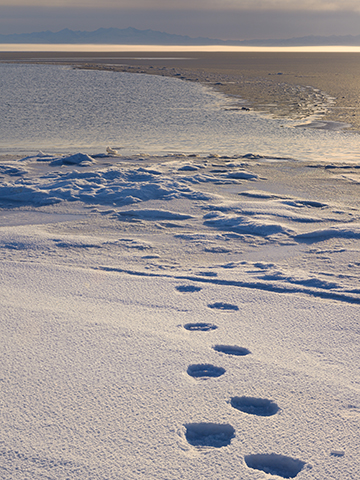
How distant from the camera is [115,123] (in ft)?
50.1

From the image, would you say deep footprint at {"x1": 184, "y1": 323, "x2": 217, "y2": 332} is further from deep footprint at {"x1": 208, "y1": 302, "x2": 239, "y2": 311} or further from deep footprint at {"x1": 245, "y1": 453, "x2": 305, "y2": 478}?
deep footprint at {"x1": 245, "y1": 453, "x2": 305, "y2": 478}

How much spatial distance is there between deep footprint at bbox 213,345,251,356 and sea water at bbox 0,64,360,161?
25.5 ft

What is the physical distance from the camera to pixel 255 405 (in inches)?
85.4

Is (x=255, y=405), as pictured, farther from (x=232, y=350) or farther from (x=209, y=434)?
(x=232, y=350)

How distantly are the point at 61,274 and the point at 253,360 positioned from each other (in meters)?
1.79

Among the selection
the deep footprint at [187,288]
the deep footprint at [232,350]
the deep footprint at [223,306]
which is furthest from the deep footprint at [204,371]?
the deep footprint at [187,288]

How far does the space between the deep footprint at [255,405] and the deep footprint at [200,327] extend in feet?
2.27

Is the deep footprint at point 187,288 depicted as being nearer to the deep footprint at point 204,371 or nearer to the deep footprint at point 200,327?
the deep footprint at point 200,327

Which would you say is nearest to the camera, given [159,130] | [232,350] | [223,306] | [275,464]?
[275,464]

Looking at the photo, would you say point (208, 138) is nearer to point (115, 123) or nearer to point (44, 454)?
point (115, 123)

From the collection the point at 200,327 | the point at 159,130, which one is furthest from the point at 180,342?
the point at 159,130

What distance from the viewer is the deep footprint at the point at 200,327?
2.84 meters

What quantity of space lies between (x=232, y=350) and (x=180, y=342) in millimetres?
293

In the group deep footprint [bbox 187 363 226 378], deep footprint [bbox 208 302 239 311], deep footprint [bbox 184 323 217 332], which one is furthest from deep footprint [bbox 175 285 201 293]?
deep footprint [bbox 187 363 226 378]
